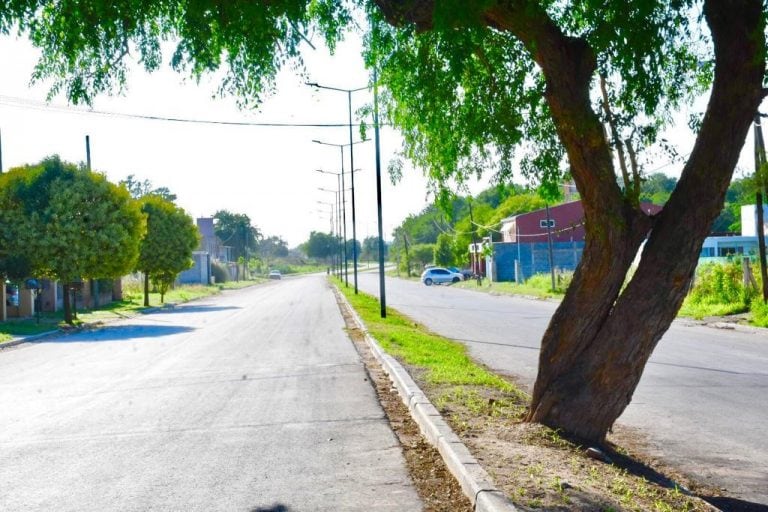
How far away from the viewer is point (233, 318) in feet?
110

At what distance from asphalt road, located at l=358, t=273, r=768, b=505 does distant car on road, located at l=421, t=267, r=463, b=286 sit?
5303cm

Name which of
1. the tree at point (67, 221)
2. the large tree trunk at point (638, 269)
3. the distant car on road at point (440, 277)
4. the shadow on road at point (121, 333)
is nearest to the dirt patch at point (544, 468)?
the large tree trunk at point (638, 269)

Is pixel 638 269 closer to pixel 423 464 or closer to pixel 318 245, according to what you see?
pixel 423 464

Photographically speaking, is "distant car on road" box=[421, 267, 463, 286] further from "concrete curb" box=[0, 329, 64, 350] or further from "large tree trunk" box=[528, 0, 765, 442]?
"large tree trunk" box=[528, 0, 765, 442]

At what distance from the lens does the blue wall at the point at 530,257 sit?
6944 centimetres

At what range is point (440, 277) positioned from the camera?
7831 cm

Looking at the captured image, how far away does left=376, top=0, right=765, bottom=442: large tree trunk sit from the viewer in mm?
7535

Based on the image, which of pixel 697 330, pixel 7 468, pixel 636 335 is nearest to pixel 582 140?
pixel 636 335

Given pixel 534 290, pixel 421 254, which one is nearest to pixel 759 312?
pixel 534 290

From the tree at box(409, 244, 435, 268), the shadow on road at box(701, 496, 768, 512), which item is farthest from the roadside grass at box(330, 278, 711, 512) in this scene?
the tree at box(409, 244, 435, 268)

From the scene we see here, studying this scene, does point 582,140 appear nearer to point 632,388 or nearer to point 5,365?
point 632,388

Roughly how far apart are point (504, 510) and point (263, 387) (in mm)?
7960

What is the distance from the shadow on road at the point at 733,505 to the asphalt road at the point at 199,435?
2266 millimetres

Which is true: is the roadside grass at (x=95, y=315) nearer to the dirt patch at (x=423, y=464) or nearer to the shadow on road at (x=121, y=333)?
the shadow on road at (x=121, y=333)
